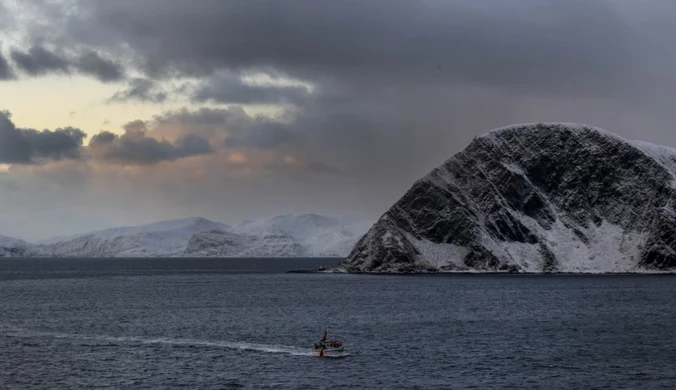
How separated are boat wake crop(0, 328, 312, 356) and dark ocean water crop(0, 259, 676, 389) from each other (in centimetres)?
26

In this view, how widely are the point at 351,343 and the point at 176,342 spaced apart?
2434 cm

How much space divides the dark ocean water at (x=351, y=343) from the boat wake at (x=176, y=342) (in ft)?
0.85

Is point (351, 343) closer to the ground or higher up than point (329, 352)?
higher up

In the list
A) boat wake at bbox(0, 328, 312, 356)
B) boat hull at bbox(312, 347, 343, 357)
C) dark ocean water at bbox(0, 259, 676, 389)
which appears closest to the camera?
dark ocean water at bbox(0, 259, 676, 389)

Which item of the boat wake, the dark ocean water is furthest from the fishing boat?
the dark ocean water

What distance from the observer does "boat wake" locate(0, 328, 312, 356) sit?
4375 inches

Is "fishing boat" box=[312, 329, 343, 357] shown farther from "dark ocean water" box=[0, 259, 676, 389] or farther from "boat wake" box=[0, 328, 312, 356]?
"dark ocean water" box=[0, 259, 676, 389]

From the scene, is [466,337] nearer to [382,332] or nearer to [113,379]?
[382,332]

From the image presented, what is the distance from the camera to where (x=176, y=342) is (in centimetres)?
11775

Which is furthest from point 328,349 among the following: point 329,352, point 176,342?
point 176,342

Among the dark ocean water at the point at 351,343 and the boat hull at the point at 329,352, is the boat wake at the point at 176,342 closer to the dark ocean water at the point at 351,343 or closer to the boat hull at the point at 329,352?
the dark ocean water at the point at 351,343

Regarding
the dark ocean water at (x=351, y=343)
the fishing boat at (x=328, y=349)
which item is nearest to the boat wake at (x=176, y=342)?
the dark ocean water at (x=351, y=343)

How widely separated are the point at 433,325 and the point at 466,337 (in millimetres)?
15208

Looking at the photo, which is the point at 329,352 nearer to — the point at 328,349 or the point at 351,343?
the point at 328,349
